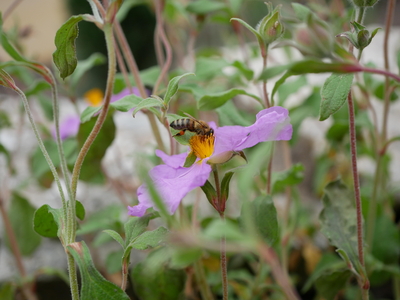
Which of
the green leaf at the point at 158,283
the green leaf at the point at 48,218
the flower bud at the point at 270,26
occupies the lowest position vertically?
the green leaf at the point at 158,283

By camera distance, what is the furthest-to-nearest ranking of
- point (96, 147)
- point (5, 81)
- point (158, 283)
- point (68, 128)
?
1. point (68, 128)
2. point (96, 147)
3. point (158, 283)
4. point (5, 81)

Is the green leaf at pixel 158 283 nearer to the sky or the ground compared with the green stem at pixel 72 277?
nearer to the ground

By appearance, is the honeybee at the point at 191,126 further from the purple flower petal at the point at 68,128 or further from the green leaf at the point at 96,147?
the purple flower petal at the point at 68,128

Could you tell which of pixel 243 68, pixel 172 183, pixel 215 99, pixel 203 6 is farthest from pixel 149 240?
pixel 203 6

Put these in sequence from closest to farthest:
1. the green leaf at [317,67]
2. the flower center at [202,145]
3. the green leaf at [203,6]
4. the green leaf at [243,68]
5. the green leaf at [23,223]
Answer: the green leaf at [317,67] < the flower center at [202,145] < the green leaf at [243,68] < the green leaf at [203,6] < the green leaf at [23,223]

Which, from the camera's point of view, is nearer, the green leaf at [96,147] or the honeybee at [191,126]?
the honeybee at [191,126]

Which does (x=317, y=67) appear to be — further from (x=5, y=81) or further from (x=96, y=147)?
(x=96, y=147)

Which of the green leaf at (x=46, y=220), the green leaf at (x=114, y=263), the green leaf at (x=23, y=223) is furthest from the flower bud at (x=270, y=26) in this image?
the green leaf at (x=23, y=223)

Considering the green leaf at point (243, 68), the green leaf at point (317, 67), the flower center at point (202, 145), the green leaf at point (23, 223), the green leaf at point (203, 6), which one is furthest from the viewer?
the green leaf at point (23, 223)
